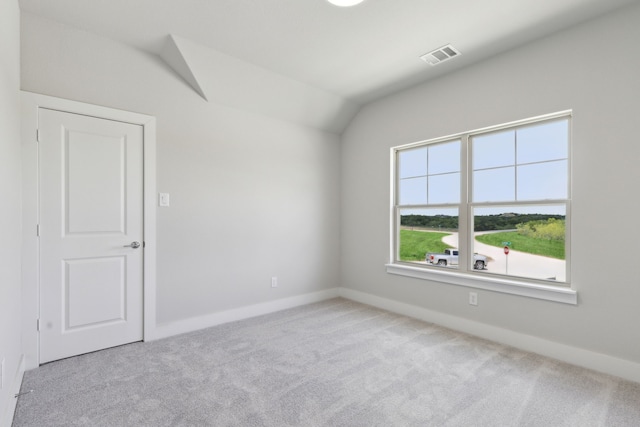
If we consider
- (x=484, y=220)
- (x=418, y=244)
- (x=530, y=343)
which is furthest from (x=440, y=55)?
(x=530, y=343)

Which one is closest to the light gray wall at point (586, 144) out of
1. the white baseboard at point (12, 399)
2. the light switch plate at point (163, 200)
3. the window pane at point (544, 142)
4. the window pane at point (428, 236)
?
the window pane at point (544, 142)

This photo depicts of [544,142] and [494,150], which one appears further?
[494,150]

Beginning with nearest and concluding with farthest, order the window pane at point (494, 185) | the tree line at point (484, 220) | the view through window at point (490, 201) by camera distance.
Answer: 1. the view through window at point (490, 201)
2. the tree line at point (484, 220)
3. the window pane at point (494, 185)

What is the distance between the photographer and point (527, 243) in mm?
2863

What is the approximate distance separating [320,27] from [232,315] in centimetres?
298

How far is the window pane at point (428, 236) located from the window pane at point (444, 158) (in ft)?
1.53

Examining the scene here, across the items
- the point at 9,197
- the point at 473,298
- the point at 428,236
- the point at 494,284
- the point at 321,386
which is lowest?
the point at 321,386

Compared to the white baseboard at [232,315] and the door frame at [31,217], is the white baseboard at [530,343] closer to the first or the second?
the white baseboard at [232,315]

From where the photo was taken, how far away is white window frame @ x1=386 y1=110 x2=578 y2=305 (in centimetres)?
260

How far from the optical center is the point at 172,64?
297cm

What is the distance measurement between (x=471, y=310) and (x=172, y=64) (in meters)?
3.81

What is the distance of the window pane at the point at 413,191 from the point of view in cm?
370

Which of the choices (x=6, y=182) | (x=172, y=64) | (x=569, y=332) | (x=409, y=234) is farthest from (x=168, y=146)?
(x=569, y=332)

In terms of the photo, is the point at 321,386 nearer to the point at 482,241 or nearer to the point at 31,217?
the point at 482,241
